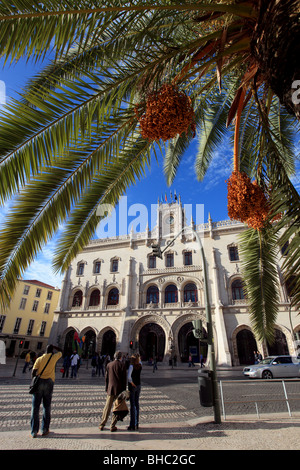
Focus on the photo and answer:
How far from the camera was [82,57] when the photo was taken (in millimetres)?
4469

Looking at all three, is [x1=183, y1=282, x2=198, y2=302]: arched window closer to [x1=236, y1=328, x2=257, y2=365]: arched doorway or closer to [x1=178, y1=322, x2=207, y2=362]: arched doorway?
[x1=178, y1=322, x2=207, y2=362]: arched doorway

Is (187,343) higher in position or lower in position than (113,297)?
lower

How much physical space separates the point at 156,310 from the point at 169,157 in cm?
2127

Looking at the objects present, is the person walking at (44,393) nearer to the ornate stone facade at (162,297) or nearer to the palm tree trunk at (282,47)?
the palm tree trunk at (282,47)

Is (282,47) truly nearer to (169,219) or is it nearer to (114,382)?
(114,382)

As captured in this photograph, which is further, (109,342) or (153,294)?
(109,342)

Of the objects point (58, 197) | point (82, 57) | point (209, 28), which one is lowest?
point (58, 197)

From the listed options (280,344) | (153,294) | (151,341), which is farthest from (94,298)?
(280,344)

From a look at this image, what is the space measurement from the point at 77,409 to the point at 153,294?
20527 millimetres

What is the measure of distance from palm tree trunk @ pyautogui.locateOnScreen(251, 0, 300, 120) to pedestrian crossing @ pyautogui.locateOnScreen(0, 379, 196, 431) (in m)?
6.87

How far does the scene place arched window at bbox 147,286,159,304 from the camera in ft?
90.2

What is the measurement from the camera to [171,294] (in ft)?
89.0

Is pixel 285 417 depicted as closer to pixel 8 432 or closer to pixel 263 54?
pixel 8 432

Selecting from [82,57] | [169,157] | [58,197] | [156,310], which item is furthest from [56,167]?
[156,310]
